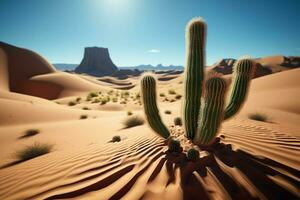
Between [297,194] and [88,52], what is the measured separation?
142293mm

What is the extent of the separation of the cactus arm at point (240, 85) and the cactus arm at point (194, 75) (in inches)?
32.8

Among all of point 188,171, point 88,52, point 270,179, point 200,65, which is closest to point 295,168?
point 270,179

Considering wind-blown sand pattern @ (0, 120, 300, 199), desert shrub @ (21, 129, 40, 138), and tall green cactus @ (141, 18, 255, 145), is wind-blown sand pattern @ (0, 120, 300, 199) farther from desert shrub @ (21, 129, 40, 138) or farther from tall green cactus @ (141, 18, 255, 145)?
desert shrub @ (21, 129, 40, 138)

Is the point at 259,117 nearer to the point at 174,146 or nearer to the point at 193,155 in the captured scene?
the point at 174,146

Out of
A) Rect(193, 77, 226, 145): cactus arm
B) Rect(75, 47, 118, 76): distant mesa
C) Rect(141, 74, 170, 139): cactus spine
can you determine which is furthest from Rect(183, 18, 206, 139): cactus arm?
Rect(75, 47, 118, 76): distant mesa

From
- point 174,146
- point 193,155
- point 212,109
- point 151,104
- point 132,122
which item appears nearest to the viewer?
point 193,155

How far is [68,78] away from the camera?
3897 centimetres

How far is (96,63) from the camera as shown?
128 m

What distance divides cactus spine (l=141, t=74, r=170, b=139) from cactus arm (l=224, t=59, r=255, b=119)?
1.67 meters

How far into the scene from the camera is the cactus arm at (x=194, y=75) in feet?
15.0

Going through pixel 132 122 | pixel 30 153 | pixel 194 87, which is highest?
pixel 194 87

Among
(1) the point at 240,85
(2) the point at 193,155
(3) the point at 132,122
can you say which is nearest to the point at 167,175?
(2) the point at 193,155

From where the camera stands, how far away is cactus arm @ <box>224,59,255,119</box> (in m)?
4.47

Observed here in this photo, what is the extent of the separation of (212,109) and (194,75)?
1.30 m
